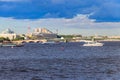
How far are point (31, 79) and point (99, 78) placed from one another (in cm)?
702

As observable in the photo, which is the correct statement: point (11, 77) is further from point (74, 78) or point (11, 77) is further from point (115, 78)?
point (115, 78)

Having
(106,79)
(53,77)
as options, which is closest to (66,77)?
(53,77)

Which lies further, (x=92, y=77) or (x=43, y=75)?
(x=43, y=75)

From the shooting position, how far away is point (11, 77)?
48.4 metres

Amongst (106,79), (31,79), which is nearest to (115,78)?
(106,79)

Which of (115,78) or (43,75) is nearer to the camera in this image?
(115,78)

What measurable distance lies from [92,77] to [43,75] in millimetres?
6271

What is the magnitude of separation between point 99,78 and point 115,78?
5.49ft

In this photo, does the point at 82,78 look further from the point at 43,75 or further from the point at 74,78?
the point at 43,75

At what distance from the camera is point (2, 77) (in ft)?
159

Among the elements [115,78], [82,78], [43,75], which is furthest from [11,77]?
[115,78]

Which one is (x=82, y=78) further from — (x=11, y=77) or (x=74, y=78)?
(x=11, y=77)

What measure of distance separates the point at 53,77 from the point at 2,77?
18.1 ft

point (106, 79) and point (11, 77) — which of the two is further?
point (11, 77)
